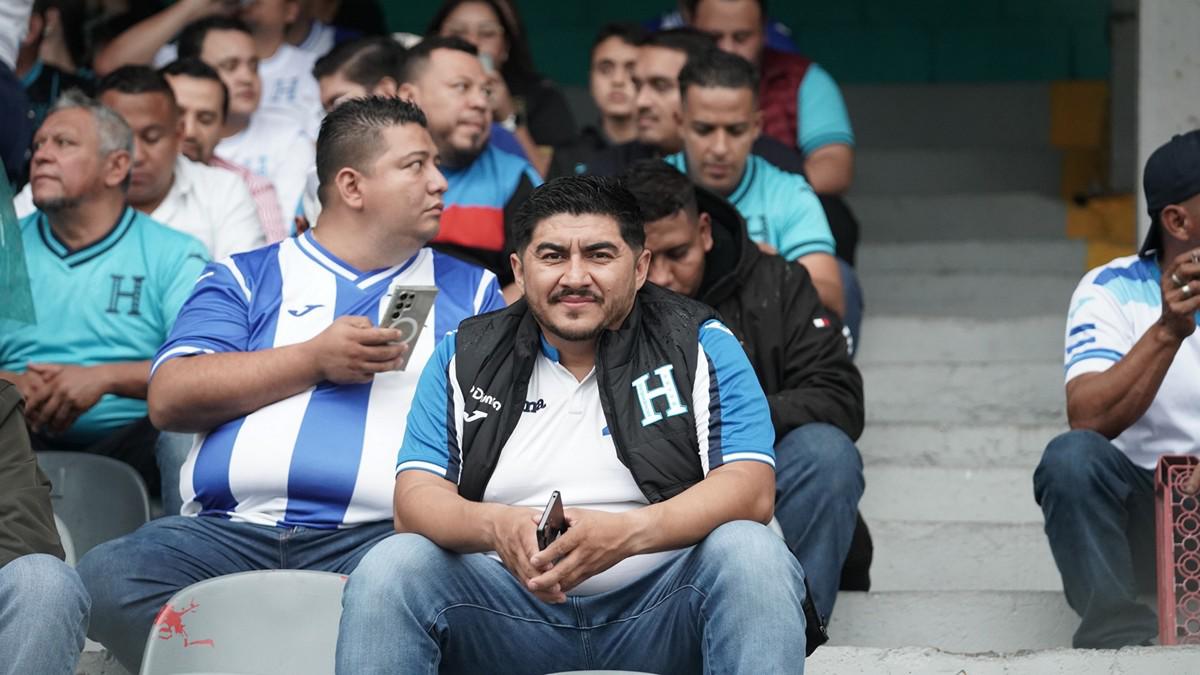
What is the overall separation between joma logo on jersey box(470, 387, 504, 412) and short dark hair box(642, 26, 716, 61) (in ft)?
7.53

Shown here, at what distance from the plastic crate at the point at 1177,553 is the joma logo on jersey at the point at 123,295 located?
2448mm

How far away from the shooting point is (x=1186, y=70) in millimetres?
5094

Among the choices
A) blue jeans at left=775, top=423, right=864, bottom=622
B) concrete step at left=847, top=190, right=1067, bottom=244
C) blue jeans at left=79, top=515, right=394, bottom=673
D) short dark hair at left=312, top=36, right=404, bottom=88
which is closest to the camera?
blue jeans at left=79, top=515, right=394, bottom=673

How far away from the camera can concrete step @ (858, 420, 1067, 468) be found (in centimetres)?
498

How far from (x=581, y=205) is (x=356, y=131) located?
871mm

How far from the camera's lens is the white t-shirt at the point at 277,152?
5.54 meters

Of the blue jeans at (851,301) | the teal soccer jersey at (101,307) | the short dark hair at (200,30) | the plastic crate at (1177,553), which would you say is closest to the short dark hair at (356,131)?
the teal soccer jersey at (101,307)

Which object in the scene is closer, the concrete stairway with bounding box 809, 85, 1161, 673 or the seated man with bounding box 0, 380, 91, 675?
the seated man with bounding box 0, 380, 91, 675

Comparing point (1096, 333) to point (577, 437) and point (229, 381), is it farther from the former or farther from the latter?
point (229, 381)

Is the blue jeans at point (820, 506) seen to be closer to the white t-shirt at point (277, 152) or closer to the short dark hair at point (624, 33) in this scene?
the white t-shirt at point (277, 152)

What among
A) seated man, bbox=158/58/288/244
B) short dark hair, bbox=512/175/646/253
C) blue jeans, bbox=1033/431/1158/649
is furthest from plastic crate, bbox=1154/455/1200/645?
seated man, bbox=158/58/288/244

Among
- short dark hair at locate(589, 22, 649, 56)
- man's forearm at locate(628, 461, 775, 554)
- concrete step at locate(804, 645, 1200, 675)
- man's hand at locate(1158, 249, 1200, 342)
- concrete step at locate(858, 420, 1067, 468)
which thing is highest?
short dark hair at locate(589, 22, 649, 56)

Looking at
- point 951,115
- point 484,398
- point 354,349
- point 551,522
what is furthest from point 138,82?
point 951,115

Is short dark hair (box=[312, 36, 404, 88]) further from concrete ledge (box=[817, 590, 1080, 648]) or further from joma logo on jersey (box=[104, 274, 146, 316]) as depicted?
concrete ledge (box=[817, 590, 1080, 648])
